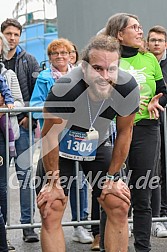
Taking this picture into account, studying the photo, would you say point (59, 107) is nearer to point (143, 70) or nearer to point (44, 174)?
point (44, 174)

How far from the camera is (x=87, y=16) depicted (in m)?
9.27

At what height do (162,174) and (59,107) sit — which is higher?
(59,107)

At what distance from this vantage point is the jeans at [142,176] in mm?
3809

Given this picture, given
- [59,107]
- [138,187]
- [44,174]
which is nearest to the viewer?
[59,107]

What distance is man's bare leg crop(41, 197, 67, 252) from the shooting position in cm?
327

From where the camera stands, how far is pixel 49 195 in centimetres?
329

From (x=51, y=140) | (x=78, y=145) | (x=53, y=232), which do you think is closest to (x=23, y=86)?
(x=78, y=145)

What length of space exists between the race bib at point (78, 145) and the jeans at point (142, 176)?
0.50m

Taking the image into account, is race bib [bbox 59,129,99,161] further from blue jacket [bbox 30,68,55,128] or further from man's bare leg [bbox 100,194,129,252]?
blue jacket [bbox 30,68,55,128]

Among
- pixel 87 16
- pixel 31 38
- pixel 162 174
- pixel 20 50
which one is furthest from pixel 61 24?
pixel 31 38

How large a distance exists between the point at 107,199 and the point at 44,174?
0.47 meters

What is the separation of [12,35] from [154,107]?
1782 millimetres

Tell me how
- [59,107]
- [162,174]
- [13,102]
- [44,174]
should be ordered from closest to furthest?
[59,107] < [44,174] < [13,102] < [162,174]

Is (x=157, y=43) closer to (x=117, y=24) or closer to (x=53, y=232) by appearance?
(x=117, y=24)
